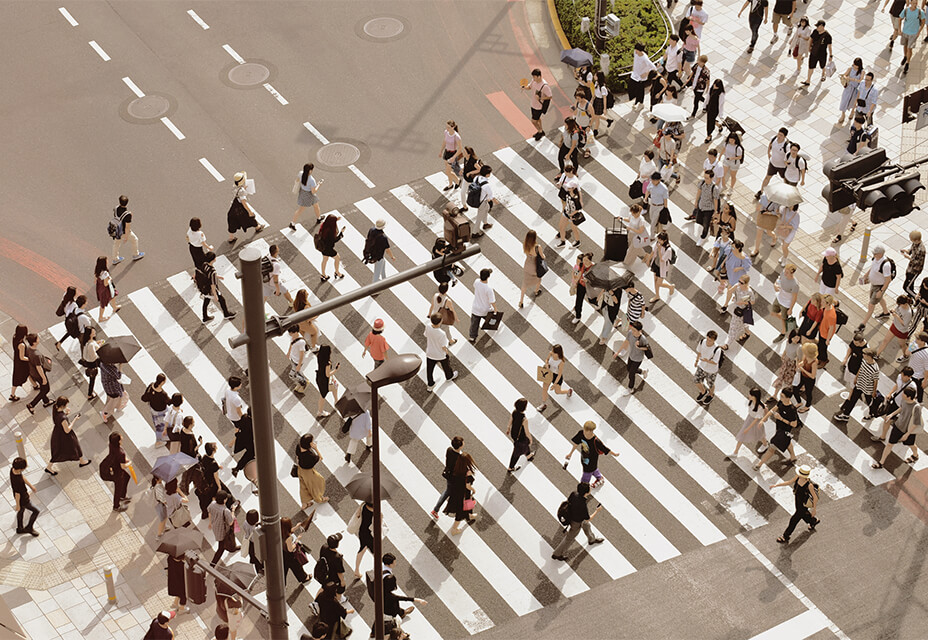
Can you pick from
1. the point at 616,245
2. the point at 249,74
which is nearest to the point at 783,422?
the point at 616,245

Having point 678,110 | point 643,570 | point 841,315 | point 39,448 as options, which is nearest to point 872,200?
point 841,315

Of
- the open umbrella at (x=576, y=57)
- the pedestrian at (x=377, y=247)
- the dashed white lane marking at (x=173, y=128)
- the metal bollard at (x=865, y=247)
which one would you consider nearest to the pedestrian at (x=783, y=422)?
the metal bollard at (x=865, y=247)

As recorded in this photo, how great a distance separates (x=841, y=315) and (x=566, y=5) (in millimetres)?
12252

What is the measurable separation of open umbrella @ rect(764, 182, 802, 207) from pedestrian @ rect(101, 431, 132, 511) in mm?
12133

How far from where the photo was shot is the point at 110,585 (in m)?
18.6

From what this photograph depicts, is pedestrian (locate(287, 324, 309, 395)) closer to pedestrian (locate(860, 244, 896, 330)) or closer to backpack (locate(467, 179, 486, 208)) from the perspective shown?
backpack (locate(467, 179, 486, 208))

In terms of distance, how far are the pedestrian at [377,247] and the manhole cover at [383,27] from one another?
8.51 metres

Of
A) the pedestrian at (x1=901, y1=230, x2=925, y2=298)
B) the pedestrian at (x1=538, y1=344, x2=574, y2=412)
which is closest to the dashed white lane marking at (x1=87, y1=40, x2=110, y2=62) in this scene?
the pedestrian at (x1=538, y1=344, x2=574, y2=412)

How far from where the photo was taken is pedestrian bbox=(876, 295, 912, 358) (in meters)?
22.1

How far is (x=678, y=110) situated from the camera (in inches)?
1013

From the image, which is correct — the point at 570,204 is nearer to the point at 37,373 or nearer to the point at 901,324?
the point at 901,324

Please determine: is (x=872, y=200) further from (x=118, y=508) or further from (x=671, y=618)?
(x=118, y=508)

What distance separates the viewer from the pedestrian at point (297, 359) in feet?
71.1

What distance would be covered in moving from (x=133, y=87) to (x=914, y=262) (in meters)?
17.2
